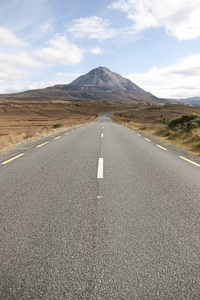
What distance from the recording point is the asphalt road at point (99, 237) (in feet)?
6.81

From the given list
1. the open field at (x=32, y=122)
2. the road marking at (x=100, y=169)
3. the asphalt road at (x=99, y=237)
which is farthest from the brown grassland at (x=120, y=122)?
the asphalt road at (x=99, y=237)

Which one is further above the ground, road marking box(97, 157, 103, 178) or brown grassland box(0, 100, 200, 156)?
brown grassland box(0, 100, 200, 156)

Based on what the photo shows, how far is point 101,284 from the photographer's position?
2.09 meters

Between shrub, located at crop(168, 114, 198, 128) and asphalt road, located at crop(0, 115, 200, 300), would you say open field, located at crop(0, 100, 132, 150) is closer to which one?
asphalt road, located at crop(0, 115, 200, 300)

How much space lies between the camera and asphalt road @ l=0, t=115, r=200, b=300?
81.7 inches

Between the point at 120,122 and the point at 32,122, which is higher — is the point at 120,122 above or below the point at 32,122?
above

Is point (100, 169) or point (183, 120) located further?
point (183, 120)

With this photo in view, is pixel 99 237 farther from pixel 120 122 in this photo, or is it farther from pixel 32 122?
pixel 32 122

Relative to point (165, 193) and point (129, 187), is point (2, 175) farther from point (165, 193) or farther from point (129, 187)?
point (165, 193)

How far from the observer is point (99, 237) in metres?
2.89

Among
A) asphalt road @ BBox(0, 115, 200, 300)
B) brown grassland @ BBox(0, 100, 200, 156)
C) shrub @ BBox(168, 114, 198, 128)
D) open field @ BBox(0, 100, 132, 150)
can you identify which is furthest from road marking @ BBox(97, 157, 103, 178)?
shrub @ BBox(168, 114, 198, 128)

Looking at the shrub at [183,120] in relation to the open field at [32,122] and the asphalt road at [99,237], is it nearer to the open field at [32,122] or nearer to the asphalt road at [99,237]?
the open field at [32,122]

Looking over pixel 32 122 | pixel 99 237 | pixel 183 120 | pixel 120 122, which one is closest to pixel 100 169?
pixel 99 237

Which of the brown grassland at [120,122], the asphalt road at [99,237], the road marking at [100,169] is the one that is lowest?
the asphalt road at [99,237]
